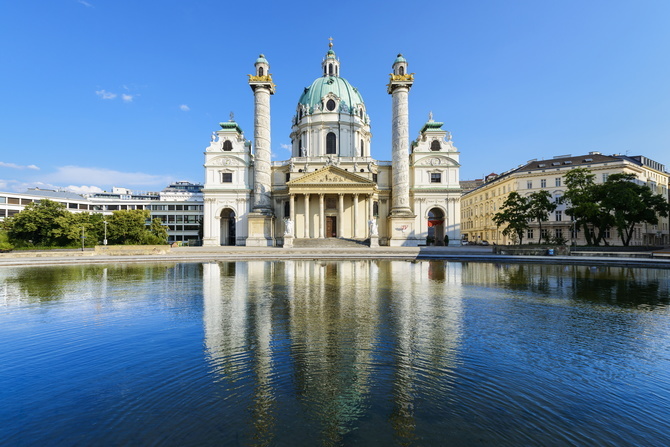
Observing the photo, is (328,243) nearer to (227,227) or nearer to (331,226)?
(331,226)

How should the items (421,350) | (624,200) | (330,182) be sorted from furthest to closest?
(330,182), (624,200), (421,350)

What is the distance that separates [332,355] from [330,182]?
153ft

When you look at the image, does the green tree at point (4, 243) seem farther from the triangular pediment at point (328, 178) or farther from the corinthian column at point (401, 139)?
the corinthian column at point (401, 139)

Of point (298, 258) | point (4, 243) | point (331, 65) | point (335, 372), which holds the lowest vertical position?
point (335, 372)

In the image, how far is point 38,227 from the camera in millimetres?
44656

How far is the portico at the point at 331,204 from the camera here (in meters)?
53.2

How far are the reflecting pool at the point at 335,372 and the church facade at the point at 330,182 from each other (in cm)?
4109

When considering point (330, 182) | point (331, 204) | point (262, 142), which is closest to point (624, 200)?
point (330, 182)

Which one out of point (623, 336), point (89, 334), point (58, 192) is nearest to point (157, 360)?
point (89, 334)

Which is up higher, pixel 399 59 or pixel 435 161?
pixel 399 59

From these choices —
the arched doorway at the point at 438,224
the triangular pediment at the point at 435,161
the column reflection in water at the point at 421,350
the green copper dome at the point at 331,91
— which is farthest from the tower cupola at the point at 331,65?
the column reflection in water at the point at 421,350

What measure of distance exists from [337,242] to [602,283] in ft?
109

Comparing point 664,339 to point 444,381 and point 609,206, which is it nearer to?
point 444,381

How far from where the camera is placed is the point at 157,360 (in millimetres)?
7230
